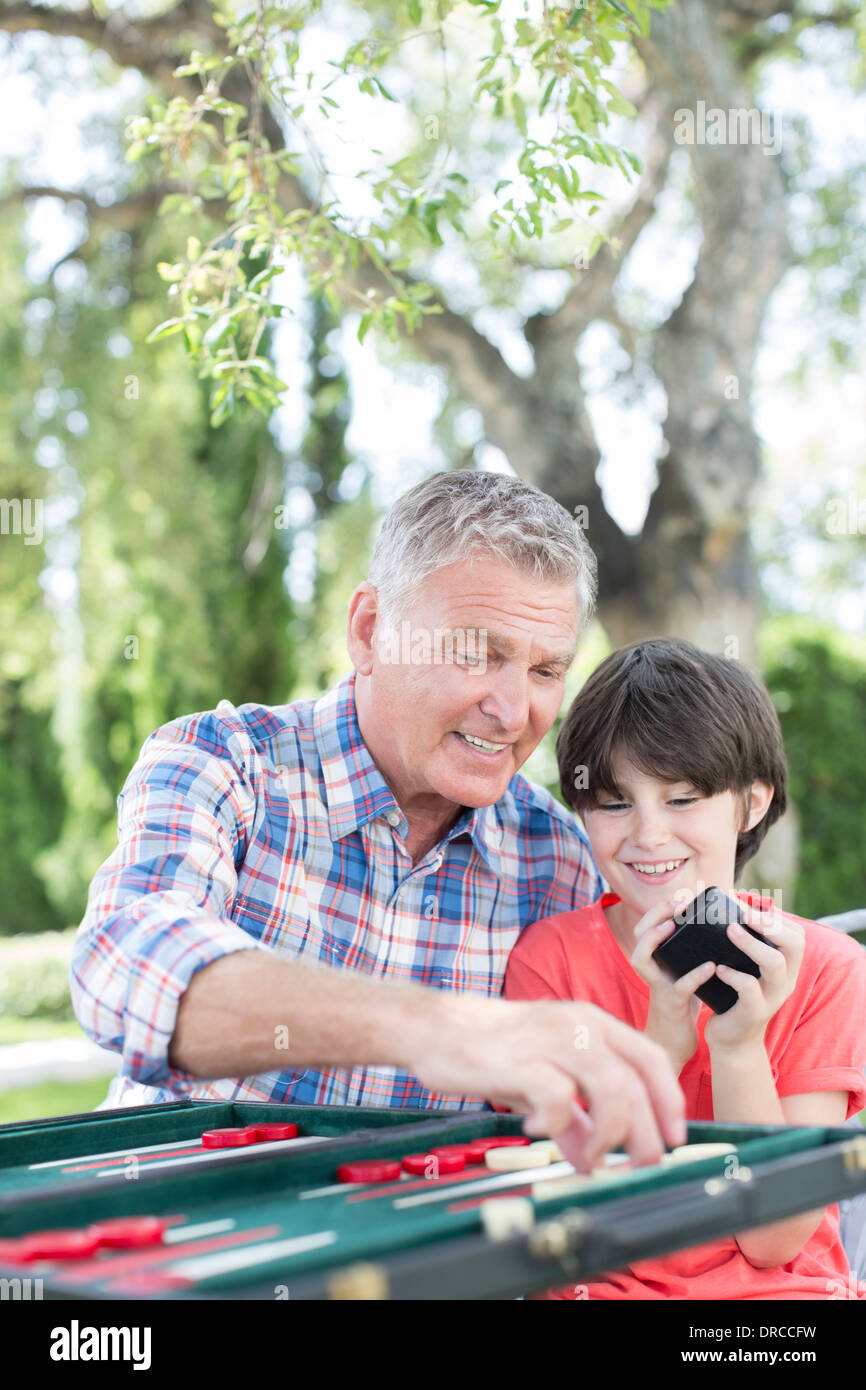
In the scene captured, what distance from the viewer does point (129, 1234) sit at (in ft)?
4.22

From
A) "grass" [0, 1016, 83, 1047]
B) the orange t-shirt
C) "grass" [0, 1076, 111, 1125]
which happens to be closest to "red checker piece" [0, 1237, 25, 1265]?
the orange t-shirt

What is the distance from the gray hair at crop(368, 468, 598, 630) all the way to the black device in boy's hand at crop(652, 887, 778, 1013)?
742 millimetres

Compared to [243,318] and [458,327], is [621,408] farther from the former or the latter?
[243,318]

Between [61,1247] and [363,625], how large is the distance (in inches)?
64.2

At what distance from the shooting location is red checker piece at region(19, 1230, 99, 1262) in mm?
1249

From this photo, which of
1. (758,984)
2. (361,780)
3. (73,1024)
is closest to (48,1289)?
(758,984)

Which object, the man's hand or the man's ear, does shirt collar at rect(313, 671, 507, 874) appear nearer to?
the man's ear

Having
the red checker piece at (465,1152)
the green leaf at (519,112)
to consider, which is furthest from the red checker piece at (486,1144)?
the green leaf at (519,112)

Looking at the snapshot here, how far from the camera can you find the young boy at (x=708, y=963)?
208 cm

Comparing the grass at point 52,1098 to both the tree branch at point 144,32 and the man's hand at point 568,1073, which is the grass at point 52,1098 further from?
the man's hand at point 568,1073

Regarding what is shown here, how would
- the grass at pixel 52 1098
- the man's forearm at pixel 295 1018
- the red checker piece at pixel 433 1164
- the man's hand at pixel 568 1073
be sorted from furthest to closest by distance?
1. the grass at pixel 52 1098
2. the red checker piece at pixel 433 1164
3. the man's forearm at pixel 295 1018
4. the man's hand at pixel 568 1073

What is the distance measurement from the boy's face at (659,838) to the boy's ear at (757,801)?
0.37 feet

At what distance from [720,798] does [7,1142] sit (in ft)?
4.53

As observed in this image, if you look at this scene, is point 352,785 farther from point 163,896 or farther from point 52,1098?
point 52,1098
